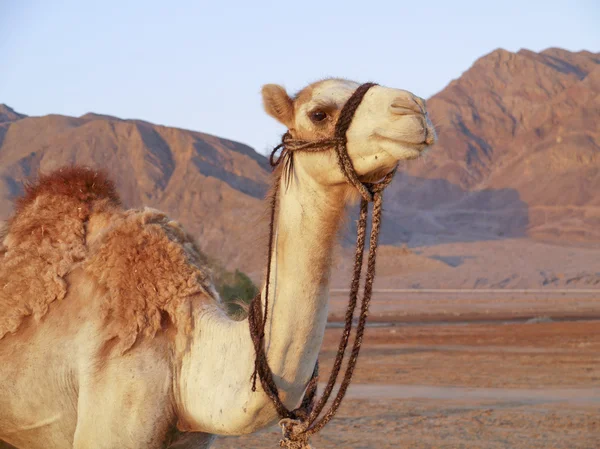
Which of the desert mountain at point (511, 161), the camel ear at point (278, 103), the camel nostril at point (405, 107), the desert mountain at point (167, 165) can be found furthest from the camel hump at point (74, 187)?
the desert mountain at point (511, 161)

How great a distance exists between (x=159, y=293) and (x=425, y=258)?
59043 millimetres

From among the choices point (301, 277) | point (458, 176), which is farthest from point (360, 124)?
point (458, 176)

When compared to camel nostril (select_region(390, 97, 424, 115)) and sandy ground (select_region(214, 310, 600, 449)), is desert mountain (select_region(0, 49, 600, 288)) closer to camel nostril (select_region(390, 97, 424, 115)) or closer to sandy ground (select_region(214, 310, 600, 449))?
sandy ground (select_region(214, 310, 600, 449))

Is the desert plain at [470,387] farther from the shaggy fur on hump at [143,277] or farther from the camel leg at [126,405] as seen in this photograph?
the camel leg at [126,405]

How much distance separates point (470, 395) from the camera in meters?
13.6

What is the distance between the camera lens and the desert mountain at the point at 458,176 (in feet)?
Answer: 205

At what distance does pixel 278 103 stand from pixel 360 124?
0.46 metres

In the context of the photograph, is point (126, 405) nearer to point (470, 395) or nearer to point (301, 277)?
point (301, 277)

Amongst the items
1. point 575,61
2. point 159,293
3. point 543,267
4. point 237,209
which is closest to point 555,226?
point 543,267

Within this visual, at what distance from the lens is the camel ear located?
12.9 ft

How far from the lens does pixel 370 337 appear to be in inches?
978

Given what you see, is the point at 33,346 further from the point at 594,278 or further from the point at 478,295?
the point at 594,278

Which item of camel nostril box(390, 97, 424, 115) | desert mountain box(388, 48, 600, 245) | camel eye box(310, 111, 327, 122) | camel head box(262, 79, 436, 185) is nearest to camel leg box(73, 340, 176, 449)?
camel head box(262, 79, 436, 185)

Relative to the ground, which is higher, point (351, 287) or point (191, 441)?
point (351, 287)
